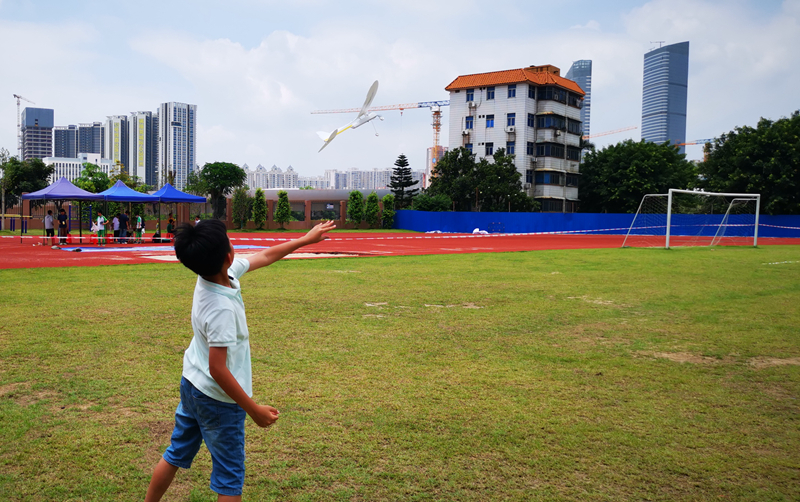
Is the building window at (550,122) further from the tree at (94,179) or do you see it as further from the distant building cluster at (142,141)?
the distant building cluster at (142,141)

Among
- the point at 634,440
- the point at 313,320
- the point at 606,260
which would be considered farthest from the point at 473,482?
the point at 606,260

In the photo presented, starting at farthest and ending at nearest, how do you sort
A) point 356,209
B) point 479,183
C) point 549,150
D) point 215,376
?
point 549,150 → point 479,183 → point 356,209 → point 215,376

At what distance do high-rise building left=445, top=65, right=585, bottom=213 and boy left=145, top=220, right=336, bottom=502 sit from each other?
60.5 m

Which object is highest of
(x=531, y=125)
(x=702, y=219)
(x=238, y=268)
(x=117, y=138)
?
(x=117, y=138)

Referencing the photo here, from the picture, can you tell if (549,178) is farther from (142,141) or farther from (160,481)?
(142,141)

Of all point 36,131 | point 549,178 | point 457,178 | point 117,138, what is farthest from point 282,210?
→ point 36,131

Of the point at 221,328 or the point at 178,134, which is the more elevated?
the point at 178,134

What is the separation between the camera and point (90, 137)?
155 metres

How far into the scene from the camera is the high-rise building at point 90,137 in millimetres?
154000

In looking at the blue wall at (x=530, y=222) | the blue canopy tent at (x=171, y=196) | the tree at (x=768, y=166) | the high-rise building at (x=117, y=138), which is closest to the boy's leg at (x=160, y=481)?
the blue canopy tent at (x=171, y=196)

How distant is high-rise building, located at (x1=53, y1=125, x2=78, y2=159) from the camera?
513 feet

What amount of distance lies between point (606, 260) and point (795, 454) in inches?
620

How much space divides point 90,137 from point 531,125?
5272 inches

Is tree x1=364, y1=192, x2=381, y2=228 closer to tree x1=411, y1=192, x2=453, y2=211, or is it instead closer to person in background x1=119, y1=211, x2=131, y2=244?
tree x1=411, y1=192, x2=453, y2=211
